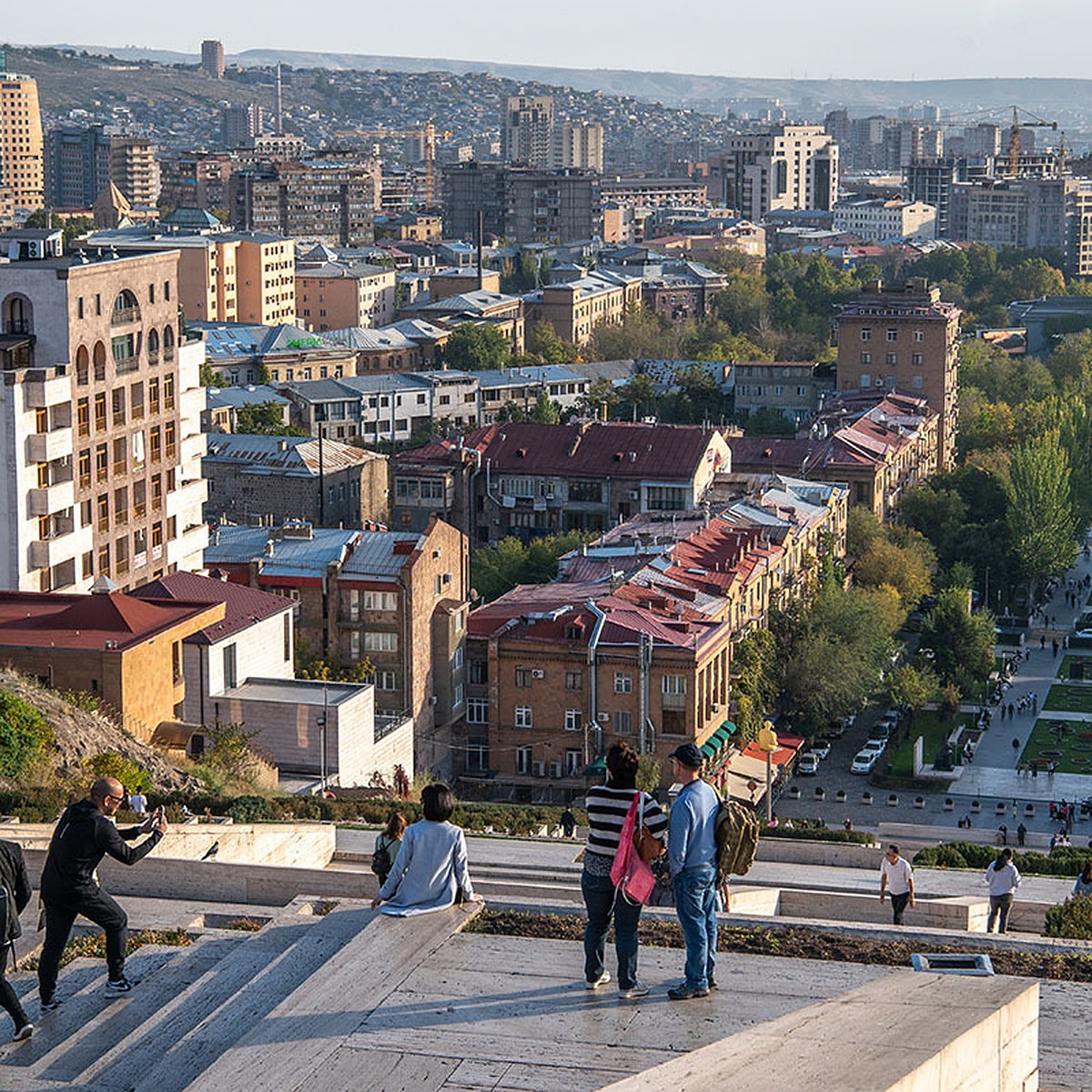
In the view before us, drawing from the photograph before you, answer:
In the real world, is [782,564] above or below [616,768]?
below

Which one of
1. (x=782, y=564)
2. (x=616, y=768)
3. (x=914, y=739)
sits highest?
(x=616, y=768)

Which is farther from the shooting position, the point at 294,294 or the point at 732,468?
the point at 294,294

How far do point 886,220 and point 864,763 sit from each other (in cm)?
13147

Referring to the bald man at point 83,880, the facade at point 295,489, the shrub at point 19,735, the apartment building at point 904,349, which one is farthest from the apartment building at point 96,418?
the apartment building at point 904,349

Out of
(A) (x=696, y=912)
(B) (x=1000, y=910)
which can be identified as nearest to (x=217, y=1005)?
(A) (x=696, y=912)

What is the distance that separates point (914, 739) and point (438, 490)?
737 inches

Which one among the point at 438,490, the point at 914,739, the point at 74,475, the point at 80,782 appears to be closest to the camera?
the point at 80,782

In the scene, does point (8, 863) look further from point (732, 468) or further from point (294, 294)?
point (294, 294)

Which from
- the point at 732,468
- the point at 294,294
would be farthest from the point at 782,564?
the point at 294,294

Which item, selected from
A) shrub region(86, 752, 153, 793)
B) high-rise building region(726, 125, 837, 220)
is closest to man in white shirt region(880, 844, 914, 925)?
shrub region(86, 752, 153, 793)

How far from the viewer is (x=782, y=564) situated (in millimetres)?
50750

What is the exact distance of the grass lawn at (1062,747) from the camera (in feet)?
152

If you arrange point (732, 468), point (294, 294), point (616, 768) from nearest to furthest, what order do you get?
point (616, 768) < point (732, 468) < point (294, 294)

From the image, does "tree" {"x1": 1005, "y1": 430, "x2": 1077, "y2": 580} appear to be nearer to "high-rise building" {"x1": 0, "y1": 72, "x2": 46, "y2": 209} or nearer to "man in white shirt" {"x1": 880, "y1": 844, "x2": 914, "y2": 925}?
"man in white shirt" {"x1": 880, "y1": 844, "x2": 914, "y2": 925}
